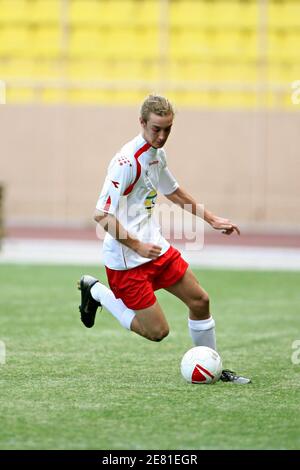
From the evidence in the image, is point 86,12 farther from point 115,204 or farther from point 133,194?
point 115,204

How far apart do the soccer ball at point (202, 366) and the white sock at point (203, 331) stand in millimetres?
230

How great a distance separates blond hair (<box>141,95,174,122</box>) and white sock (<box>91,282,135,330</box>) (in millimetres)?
1400

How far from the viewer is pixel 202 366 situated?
686 centimetres

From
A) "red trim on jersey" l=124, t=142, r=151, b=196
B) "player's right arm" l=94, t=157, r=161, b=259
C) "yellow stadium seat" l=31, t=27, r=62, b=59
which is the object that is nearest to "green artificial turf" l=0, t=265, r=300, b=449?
"player's right arm" l=94, t=157, r=161, b=259

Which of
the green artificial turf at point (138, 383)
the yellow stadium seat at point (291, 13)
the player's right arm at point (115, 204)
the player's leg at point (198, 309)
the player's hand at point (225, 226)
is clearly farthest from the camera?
the yellow stadium seat at point (291, 13)

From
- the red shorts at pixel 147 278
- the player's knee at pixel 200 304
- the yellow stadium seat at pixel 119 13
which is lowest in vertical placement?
the player's knee at pixel 200 304

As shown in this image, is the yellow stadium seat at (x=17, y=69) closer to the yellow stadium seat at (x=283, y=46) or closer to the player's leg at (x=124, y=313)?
the yellow stadium seat at (x=283, y=46)

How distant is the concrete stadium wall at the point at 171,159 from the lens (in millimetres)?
20859

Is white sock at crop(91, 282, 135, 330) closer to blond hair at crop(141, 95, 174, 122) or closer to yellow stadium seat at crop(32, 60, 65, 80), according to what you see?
blond hair at crop(141, 95, 174, 122)

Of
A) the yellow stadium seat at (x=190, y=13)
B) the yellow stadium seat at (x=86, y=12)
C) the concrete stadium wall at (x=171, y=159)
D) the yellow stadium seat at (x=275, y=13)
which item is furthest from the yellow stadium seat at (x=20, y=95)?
the yellow stadium seat at (x=275, y=13)

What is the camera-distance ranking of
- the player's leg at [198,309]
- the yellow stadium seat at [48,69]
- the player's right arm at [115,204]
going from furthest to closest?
the yellow stadium seat at [48,69] → the player's leg at [198,309] → the player's right arm at [115,204]

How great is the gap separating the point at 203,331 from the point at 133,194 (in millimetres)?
1084

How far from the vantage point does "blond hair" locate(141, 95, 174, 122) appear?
6770 millimetres
